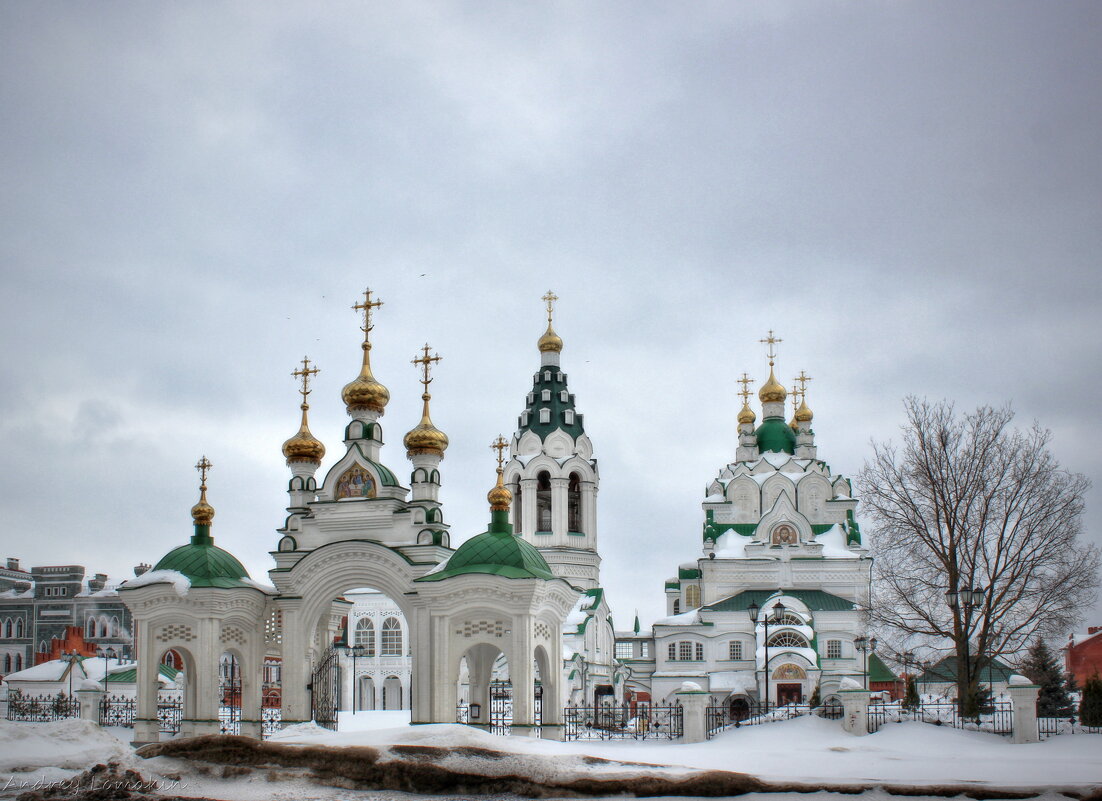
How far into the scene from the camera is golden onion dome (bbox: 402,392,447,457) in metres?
25.4

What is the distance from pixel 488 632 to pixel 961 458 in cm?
1104

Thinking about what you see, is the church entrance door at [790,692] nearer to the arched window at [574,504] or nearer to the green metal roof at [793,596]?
the green metal roof at [793,596]

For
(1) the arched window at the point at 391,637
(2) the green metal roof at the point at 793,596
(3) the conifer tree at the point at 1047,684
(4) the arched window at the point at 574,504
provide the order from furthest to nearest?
(1) the arched window at the point at 391,637
(4) the arched window at the point at 574,504
(2) the green metal roof at the point at 793,596
(3) the conifer tree at the point at 1047,684

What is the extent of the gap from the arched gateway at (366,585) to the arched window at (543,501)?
72.1ft

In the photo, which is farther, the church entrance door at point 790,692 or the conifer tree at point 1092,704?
the church entrance door at point 790,692

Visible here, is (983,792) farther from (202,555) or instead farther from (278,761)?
(202,555)

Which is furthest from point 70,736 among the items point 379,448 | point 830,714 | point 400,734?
point 830,714

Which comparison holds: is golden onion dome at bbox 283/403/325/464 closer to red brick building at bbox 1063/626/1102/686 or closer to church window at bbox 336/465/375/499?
church window at bbox 336/465/375/499

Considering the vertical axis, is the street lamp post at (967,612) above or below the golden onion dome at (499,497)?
below

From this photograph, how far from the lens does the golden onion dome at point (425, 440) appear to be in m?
25.4

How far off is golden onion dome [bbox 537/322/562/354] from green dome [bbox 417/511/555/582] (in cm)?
2815

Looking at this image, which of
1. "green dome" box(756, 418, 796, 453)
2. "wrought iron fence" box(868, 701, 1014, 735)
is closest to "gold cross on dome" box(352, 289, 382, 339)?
"wrought iron fence" box(868, 701, 1014, 735)

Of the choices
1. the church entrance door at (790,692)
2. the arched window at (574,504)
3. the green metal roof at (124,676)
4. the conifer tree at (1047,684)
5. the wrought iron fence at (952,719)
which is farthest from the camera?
the arched window at (574,504)

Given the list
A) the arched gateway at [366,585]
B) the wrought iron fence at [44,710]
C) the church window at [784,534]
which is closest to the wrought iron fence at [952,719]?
the arched gateway at [366,585]
